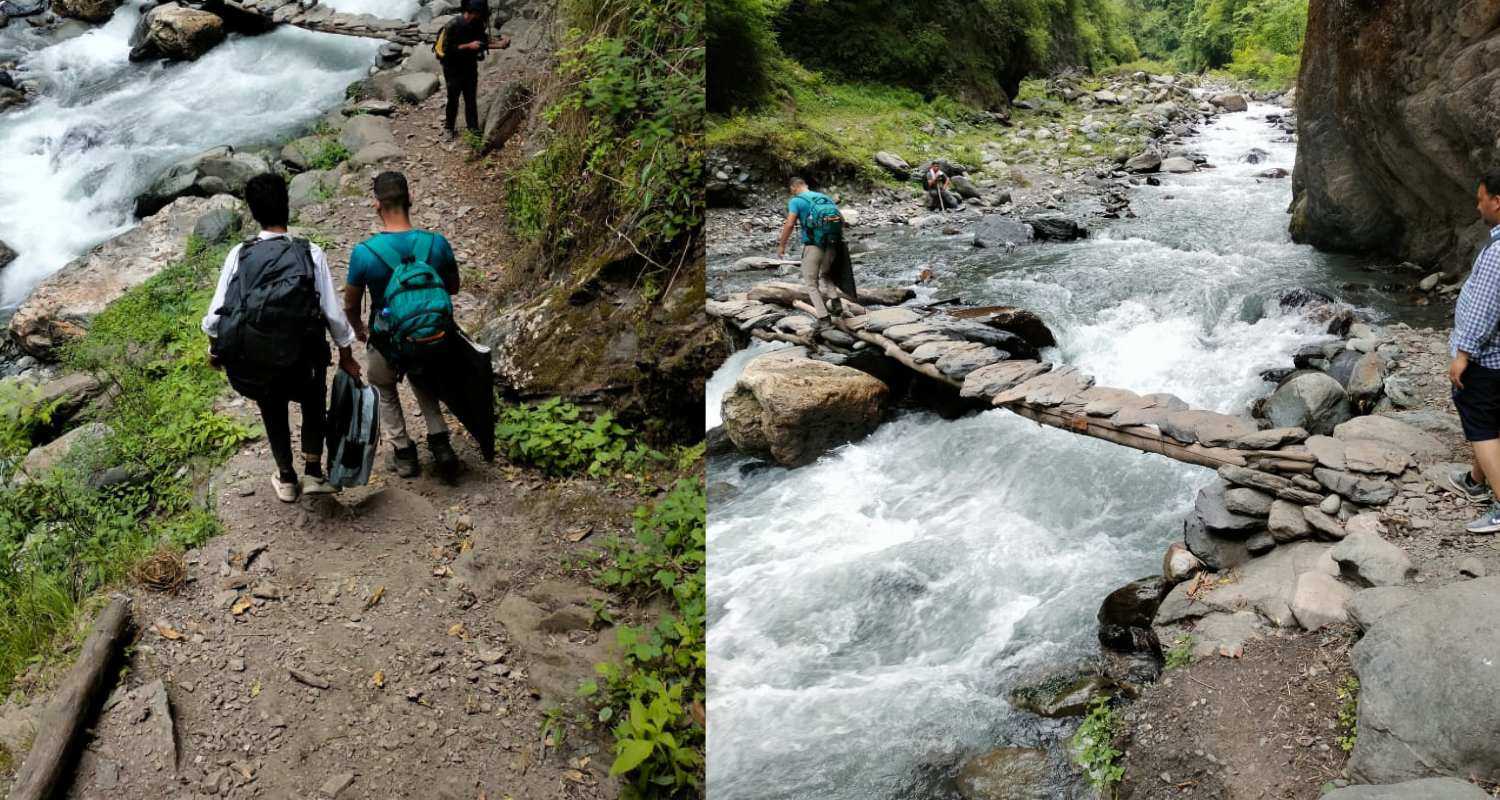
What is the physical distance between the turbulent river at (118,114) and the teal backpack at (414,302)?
22.3 ft

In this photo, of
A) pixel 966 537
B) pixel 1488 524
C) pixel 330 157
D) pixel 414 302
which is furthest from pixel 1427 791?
pixel 330 157

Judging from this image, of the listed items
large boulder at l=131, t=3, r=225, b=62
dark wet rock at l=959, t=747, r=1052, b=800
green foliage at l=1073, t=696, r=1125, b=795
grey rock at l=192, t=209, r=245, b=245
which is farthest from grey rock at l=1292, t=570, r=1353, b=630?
large boulder at l=131, t=3, r=225, b=62

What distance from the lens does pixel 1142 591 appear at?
352 cm

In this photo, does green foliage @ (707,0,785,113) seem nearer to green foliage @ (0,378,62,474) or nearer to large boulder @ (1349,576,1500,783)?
green foliage @ (0,378,62,474)

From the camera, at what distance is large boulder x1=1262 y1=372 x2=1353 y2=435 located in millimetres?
3728

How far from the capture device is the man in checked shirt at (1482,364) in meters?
2.68

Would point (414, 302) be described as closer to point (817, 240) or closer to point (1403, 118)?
point (817, 240)

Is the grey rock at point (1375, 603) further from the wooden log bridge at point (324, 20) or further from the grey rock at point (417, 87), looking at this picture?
the wooden log bridge at point (324, 20)

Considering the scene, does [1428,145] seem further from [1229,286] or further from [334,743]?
[334,743]

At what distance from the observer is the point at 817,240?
6.62 meters

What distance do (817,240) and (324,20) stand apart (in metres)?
10.3

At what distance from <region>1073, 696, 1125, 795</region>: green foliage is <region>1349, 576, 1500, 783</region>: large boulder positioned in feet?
2.25

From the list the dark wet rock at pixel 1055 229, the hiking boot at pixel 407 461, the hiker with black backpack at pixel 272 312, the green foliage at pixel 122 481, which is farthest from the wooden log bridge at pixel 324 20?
the hiker with black backpack at pixel 272 312

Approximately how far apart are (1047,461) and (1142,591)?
1480 millimetres
